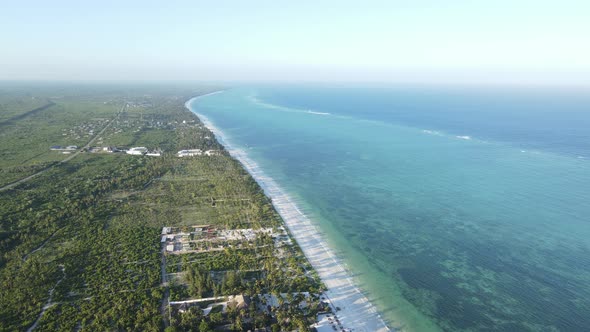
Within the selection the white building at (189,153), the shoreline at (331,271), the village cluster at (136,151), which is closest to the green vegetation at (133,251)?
the shoreline at (331,271)

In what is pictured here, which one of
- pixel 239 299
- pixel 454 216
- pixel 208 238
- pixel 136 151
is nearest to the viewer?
pixel 239 299

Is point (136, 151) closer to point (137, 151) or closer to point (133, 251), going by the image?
point (137, 151)

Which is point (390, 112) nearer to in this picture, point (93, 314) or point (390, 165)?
point (390, 165)

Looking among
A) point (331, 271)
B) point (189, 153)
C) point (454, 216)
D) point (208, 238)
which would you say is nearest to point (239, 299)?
point (331, 271)

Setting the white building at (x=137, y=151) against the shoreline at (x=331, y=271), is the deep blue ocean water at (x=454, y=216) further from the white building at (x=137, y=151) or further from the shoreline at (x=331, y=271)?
the white building at (x=137, y=151)

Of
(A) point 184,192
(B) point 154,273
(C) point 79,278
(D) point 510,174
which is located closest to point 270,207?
(A) point 184,192

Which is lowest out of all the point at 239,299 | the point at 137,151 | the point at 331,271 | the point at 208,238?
the point at 331,271

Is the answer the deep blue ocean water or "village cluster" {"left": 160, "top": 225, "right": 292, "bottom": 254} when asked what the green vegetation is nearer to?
"village cluster" {"left": 160, "top": 225, "right": 292, "bottom": 254}
